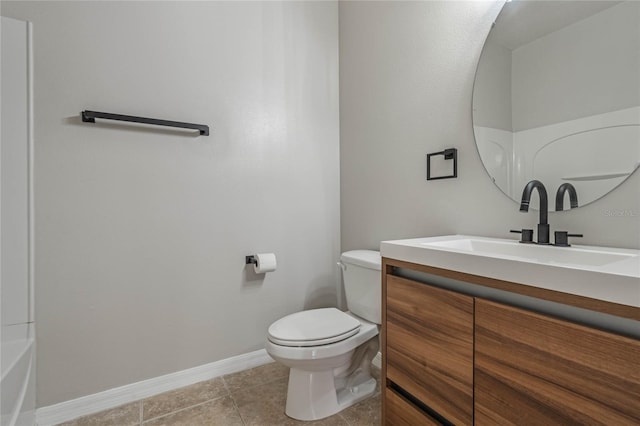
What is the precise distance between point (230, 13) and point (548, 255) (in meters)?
1.99

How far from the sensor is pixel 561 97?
1.08 meters

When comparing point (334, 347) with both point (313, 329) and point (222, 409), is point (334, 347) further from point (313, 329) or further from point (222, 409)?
point (222, 409)

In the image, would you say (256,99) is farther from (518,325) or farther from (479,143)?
(518,325)

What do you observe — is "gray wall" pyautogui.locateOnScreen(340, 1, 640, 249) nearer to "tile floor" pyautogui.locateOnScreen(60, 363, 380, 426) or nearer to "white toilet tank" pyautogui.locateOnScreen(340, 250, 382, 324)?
"white toilet tank" pyautogui.locateOnScreen(340, 250, 382, 324)

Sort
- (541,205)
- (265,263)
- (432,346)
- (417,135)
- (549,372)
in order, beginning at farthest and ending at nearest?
1. (265,263)
2. (417,135)
3. (541,205)
4. (432,346)
5. (549,372)

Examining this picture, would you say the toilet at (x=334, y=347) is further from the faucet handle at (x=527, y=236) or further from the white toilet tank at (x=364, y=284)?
the faucet handle at (x=527, y=236)

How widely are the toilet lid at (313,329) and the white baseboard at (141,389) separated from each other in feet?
1.90

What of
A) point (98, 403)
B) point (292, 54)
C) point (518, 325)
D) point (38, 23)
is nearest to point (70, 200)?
point (38, 23)

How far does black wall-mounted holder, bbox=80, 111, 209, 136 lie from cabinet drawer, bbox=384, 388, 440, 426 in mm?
1535

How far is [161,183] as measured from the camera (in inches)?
62.8

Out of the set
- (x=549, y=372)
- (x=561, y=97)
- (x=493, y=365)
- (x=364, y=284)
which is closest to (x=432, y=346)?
(x=493, y=365)

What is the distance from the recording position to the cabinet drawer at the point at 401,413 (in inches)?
38.0

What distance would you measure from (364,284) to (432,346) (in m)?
0.64

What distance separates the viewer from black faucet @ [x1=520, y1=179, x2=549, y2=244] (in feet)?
3.36
